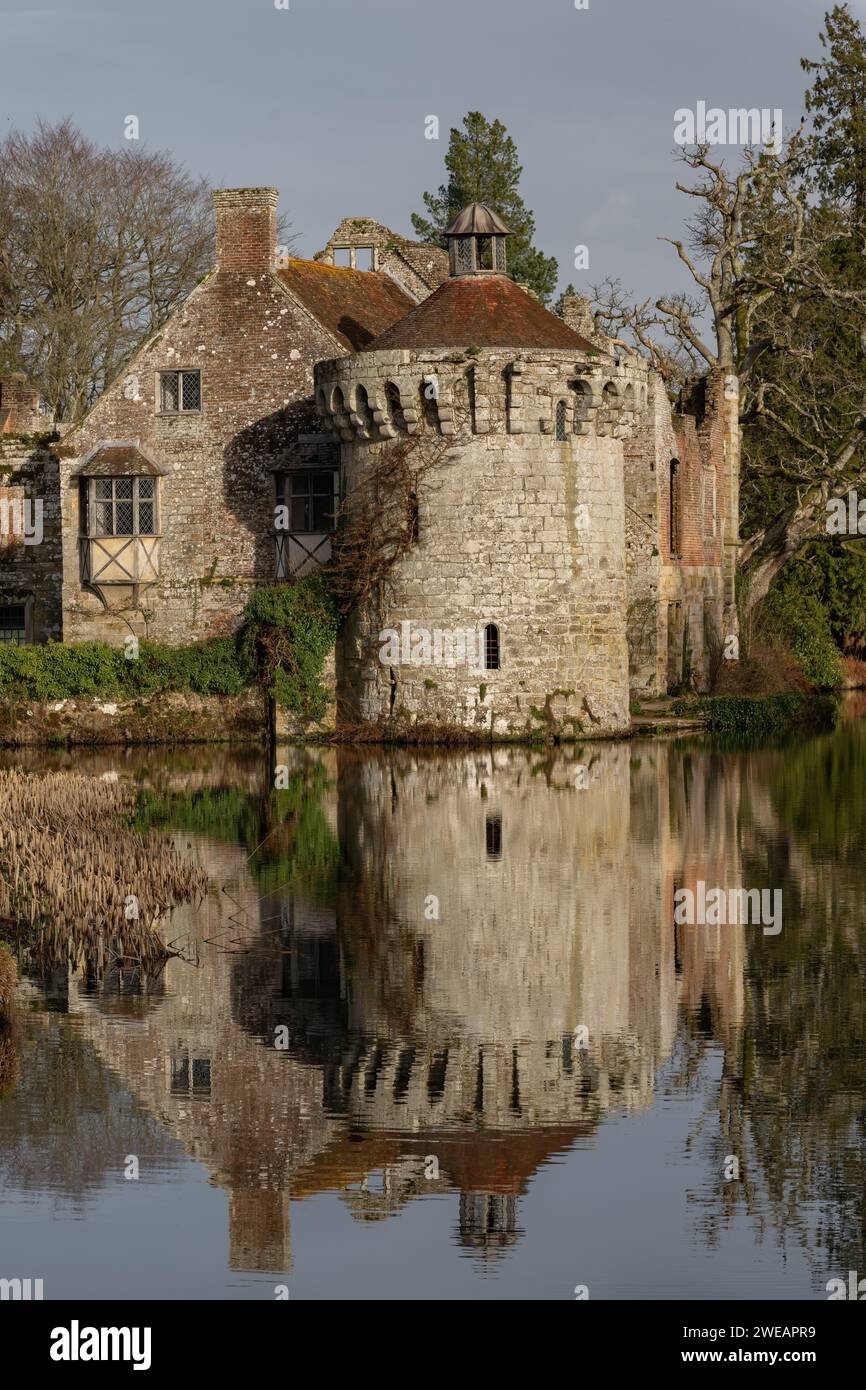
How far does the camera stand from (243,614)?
3869 cm

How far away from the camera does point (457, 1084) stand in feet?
40.2

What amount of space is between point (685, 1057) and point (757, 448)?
135ft

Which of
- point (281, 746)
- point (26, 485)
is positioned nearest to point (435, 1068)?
point (281, 746)

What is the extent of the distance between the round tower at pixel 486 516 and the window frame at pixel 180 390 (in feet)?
14.0

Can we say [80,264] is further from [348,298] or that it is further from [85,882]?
[85,882]

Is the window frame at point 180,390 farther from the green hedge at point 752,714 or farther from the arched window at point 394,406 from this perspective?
the green hedge at point 752,714

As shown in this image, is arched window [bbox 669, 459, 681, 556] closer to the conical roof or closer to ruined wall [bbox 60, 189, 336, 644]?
the conical roof

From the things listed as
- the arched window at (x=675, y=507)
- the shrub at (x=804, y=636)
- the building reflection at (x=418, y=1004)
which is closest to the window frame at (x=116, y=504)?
the arched window at (x=675, y=507)

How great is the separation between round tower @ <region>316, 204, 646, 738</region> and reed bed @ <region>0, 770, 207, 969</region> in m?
13.6

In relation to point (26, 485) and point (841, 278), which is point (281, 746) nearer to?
point (26, 485)

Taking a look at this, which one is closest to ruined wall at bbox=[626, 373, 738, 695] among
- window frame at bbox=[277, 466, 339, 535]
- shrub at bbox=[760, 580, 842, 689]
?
shrub at bbox=[760, 580, 842, 689]

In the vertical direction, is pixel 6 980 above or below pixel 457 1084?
above

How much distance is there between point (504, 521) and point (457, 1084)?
73.6 ft

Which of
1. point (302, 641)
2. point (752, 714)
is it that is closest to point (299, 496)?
point (302, 641)
